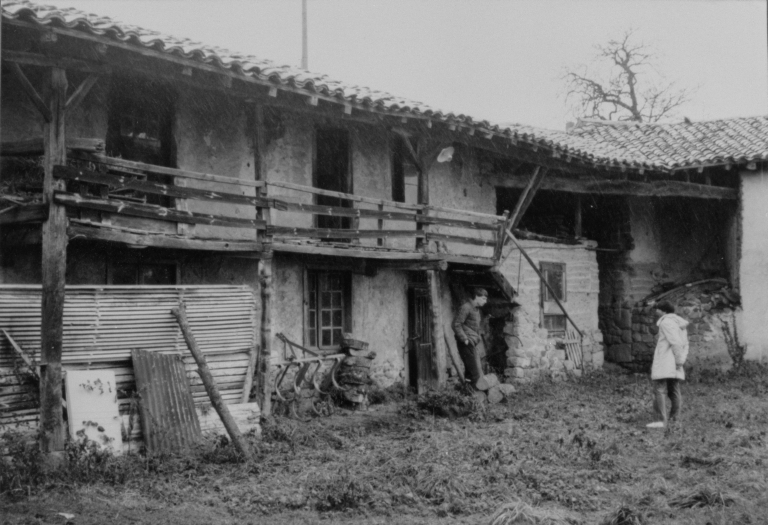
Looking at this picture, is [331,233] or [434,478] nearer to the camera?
[434,478]

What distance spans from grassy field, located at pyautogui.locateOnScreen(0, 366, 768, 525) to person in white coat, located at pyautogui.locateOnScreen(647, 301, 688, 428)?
0.38 meters

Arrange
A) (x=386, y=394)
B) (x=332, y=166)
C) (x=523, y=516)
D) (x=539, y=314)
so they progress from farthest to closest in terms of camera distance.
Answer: (x=539, y=314) < (x=332, y=166) < (x=386, y=394) < (x=523, y=516)

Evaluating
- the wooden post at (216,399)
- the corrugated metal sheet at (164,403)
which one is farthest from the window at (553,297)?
the wooden post at (216,399)

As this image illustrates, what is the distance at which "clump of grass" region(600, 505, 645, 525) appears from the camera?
6371 millimetres

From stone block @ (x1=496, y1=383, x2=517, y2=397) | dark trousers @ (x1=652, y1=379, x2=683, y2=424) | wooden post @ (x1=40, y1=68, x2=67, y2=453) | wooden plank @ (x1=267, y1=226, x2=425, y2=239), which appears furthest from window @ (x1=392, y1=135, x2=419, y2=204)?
wooden post @ (x1=40, y1=68, x2=67, y2=453)

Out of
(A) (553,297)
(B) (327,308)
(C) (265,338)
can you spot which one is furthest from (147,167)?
(A) (553,297)

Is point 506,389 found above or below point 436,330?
below

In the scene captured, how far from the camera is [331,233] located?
11250mm

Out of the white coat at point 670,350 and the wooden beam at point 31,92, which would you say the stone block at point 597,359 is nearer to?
the white coat at point 670,350

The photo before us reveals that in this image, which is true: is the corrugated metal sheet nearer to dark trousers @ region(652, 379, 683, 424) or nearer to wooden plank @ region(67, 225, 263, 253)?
wooden plank @ region(67, 225, 263, 253)

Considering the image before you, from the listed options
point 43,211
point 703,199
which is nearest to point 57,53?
point 43,211

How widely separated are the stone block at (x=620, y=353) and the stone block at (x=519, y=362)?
3.46 meters

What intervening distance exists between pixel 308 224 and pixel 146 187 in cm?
360

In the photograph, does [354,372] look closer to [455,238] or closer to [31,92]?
[455,238]
